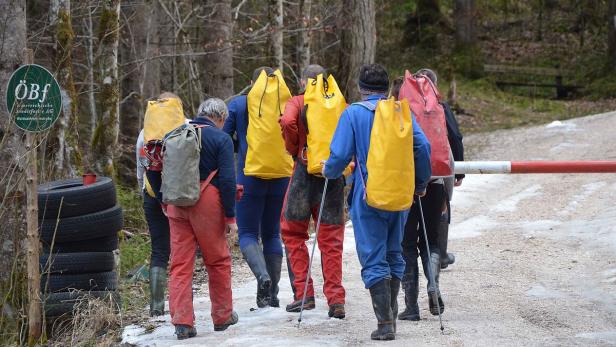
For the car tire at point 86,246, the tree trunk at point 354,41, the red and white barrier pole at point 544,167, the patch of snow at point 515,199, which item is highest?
the tree trunk at point 354,41

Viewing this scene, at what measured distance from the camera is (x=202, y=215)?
7.04m

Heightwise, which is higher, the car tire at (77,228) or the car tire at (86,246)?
the car tire at (77,228)

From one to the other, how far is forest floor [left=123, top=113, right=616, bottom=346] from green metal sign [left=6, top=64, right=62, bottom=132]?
179cm

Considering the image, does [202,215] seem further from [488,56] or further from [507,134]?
[488,56]

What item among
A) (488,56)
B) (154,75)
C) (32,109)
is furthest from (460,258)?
(488,56)

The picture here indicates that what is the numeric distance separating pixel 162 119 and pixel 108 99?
4742 millimetres

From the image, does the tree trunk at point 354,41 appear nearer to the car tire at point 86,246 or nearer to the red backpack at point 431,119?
the car tire at point 86,246

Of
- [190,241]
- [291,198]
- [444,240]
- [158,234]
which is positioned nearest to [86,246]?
[158,234]

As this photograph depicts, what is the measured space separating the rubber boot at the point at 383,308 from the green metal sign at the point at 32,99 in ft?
9.17

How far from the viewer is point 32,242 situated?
23.8 ft

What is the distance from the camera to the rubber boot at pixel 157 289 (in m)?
7.86

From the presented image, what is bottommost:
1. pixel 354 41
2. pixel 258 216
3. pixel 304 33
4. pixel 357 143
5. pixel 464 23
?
pixel 258 216

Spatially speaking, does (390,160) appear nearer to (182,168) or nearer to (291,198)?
(291,198)

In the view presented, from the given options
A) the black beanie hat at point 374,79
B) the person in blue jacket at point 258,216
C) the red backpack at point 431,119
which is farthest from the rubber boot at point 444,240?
the black beanie hat at point 374,79
